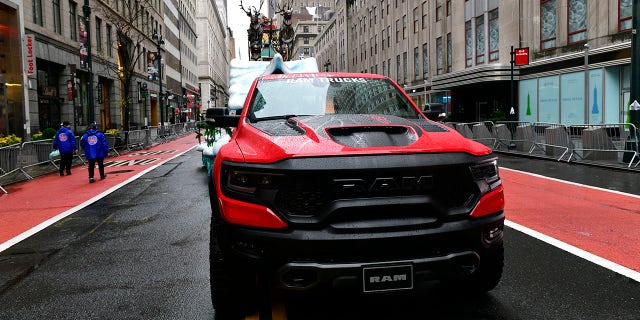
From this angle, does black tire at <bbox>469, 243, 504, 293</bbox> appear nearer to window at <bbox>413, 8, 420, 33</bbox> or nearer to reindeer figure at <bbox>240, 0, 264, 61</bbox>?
reindeer figure at <bbox>240, 0, 264, 61</bbox>

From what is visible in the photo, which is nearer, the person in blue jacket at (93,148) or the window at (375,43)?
the person in blue jacket at (93,148)

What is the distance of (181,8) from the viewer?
78.8 m

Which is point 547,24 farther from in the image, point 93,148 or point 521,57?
point 93,148

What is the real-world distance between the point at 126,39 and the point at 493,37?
26524mm

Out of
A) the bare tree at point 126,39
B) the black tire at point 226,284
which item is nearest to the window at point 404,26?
the bare tree at point 126,39

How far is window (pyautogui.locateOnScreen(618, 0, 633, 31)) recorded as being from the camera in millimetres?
22812

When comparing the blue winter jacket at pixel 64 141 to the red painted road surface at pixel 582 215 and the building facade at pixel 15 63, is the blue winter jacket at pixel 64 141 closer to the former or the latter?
the building facade at pixel 15 63

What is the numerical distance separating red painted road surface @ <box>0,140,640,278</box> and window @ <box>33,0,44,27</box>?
15.5 meters

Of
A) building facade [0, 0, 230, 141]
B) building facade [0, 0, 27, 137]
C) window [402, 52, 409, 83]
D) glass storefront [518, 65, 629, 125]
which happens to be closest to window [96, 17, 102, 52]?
building facade [0, 0, 230, 141]

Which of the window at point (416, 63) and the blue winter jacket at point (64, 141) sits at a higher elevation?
the window at point (416, 63)

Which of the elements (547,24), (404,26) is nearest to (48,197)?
(547,24)

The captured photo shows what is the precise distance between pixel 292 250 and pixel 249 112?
7.11ft

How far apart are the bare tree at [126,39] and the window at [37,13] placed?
6163mm

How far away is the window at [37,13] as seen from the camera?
26.5 metres
